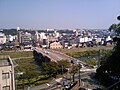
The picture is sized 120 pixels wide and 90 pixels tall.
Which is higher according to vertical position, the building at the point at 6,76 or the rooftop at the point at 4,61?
the rooftop at the point at 4,61

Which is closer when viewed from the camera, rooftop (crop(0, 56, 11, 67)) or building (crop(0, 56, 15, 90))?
building (crop(0, 56, 15, 90))

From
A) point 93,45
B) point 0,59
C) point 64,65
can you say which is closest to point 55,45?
point 93,45

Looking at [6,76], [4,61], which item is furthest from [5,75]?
[4,61]

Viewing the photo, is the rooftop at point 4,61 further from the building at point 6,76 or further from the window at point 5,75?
the window at point 5,75

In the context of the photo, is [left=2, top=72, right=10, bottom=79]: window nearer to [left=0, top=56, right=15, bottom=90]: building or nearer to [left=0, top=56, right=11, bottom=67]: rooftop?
[left=0, top=56, right=15, bottom=90]: building

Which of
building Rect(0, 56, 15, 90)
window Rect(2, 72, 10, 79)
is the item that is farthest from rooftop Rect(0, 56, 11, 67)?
window Rect(2, 72, 10, 79)

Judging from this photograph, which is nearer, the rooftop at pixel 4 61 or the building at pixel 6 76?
the building at pixel 6 76

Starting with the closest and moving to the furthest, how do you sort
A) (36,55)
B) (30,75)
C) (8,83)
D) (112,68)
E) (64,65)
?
1. (112,68)
2. (8,83)
3. (30,75)
4. (64,65)
5. (36,55)

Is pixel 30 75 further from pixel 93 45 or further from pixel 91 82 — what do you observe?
pixel 93 45

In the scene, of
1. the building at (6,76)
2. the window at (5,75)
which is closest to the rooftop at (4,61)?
the building at (6,76)

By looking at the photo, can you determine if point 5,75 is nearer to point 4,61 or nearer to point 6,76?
point 6,76

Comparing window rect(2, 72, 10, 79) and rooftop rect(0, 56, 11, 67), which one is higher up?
rooftop rect(0, 56, 11, 67)
